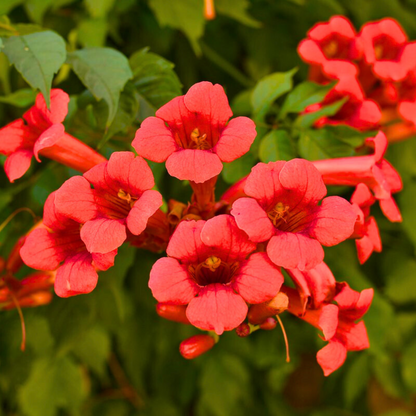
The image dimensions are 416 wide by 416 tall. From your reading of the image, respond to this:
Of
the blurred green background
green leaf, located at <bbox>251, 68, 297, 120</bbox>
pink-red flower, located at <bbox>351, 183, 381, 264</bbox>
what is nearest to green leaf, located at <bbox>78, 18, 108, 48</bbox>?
the blurred green background

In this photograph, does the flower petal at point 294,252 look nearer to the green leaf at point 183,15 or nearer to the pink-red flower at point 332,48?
the pink-red flower at point 332,48

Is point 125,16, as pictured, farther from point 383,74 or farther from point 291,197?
point 291,197

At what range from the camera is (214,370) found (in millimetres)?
1904

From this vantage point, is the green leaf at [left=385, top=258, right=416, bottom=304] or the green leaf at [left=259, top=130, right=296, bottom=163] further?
the green leaf at [left=385, top=258, right=416, bottom=304]

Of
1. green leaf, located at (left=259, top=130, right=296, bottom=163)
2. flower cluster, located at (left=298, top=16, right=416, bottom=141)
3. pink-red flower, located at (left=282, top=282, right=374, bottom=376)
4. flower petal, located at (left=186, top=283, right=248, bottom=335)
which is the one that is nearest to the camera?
flower petal, located at (left=186, top=283, right=248, bottom=335)

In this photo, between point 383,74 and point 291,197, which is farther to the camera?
point 383,74

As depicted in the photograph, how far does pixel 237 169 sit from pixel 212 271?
37 centimetres

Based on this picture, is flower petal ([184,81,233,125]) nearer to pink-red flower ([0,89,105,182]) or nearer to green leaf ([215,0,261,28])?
pink-red flower ([0,89,105,182])

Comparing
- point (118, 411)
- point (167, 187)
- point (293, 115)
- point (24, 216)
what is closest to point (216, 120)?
point (293, 115)

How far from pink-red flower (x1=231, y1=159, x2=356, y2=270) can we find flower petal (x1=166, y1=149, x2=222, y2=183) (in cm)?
6

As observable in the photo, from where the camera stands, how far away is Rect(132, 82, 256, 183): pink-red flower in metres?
Answer: 0.75

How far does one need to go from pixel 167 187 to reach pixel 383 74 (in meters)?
0.71

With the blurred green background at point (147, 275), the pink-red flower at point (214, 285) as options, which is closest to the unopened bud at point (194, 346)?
the pink-red flower at point (214, 285)

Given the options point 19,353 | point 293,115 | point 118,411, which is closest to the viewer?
point 293,115
